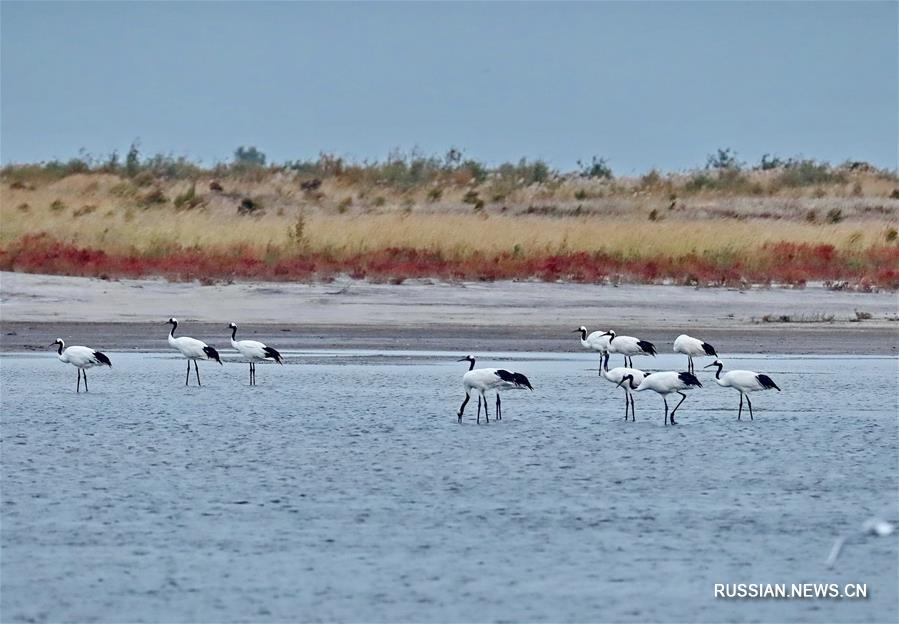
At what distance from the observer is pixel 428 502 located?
10172 mm

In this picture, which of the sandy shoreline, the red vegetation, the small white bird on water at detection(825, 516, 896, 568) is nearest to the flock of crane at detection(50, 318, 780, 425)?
the sandy shoreline

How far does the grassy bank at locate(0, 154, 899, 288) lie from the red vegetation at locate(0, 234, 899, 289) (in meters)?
0.04

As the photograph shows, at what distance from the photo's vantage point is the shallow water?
7941 millimetres

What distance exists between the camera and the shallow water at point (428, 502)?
794 cm

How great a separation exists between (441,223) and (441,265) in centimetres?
433

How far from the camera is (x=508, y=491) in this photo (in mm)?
10578

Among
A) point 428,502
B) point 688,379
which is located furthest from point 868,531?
point 688,379

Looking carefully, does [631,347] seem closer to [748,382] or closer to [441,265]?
[748,382]

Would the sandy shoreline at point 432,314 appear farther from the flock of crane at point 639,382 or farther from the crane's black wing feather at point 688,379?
the crane's black wing feather at point 688,379

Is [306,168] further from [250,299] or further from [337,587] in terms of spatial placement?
[337,587]

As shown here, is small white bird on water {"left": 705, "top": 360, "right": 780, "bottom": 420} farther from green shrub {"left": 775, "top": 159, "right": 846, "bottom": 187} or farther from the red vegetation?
green shrub {"left": 775, "top": 159, "right": 846, "bottom": 187}

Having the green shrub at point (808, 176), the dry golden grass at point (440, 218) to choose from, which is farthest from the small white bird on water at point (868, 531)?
the green shrub at point (808, 176)

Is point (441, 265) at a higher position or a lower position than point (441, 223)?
lower

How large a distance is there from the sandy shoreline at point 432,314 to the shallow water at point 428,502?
4.55 m
